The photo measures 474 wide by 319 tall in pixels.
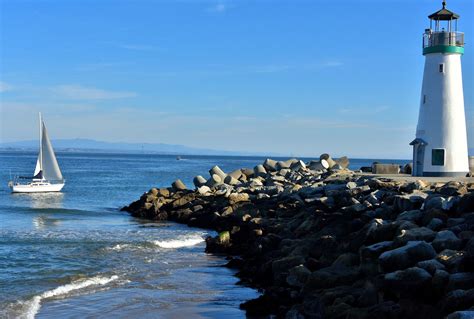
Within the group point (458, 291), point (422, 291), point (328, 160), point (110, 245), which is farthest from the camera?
point (328, 160)

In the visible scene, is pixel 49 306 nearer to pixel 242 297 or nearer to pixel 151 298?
pixel 151 298

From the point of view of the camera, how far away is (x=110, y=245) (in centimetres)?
→ 2012

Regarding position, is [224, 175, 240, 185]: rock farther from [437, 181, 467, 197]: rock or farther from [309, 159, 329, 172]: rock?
[437, 181, 467, 197]: rock

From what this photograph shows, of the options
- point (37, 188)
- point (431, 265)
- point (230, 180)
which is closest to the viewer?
point (431, 265)

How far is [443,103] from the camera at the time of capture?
23172 mm

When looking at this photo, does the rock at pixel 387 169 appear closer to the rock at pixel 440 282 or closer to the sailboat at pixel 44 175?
the rock at pixel 440 282

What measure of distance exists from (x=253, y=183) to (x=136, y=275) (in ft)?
50.8

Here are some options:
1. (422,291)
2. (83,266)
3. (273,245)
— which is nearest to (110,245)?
(83,266)

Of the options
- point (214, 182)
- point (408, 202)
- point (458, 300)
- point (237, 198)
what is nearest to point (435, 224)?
point (408, 202)

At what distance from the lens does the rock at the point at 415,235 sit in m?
10.5

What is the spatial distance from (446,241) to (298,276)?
2.89 meters

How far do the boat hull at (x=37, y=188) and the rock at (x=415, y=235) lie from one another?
127 feet

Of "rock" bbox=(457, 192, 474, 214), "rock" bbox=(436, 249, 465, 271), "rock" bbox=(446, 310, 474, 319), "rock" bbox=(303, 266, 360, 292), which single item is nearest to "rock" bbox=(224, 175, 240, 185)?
"rock" bbox=(457, 192, 474, 214)

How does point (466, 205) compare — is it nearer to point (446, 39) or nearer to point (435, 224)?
point (435, 224)
